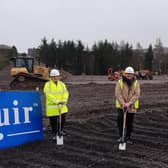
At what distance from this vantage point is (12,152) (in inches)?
300

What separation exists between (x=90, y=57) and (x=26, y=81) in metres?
57.3

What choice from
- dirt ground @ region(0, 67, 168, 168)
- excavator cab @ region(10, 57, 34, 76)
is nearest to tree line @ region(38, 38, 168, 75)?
excavator cab @ region(10, 57, 34, 76)

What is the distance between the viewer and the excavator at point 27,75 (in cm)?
3042

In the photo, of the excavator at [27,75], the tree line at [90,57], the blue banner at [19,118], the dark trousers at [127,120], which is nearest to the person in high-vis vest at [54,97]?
the blue banner at [19,118]

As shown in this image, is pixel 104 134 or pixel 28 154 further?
pixel 104 134

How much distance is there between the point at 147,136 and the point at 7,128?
11.0 feet

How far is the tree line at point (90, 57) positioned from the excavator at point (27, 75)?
50.8 metres

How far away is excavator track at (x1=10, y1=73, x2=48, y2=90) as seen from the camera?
3039 cm

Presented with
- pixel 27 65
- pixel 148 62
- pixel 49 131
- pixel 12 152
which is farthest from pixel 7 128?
pixel 148 62

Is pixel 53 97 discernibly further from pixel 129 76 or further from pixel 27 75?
pixel 27 75

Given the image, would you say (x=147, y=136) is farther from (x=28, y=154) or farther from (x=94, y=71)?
(x=94, y=71)

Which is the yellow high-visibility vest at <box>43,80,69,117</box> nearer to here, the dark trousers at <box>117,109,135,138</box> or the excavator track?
the dark trousers at <box>117,109,135,138</box>

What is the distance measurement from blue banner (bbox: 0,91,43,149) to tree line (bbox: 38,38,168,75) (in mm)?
75246

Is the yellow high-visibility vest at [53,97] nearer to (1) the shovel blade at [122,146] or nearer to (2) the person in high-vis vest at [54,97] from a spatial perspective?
(2) the person in high-vis vest at [54,97]
